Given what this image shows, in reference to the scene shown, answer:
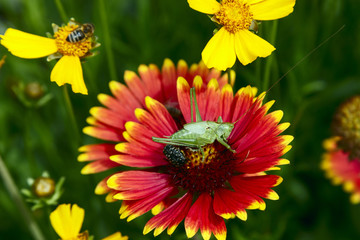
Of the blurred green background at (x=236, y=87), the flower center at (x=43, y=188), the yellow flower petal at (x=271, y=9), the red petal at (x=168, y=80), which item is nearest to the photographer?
the yellow flower petal at (x=271, y=9)

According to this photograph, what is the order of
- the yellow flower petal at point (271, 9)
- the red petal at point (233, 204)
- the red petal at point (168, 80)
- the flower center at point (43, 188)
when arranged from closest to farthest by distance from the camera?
the red petal at point (233, 204) → the yellow flower petal at point (271, 9) → the flower center at point (43, 188) → the red petal at point (168, 80)

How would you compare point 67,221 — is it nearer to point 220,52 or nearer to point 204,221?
point 204,221

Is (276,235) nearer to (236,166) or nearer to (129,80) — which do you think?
(236,166)

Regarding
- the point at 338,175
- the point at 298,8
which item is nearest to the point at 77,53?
the point at 298,8

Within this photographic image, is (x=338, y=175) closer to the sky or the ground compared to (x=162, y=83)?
closer to the ground

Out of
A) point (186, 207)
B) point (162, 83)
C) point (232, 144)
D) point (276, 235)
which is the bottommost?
point (276, 235)

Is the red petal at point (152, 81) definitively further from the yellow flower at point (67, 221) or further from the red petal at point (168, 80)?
the yellow flower at point (67, 221)

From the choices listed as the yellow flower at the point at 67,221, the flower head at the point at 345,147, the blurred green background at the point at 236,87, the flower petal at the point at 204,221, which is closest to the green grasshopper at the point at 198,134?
the flower petal at the point at 204,221
